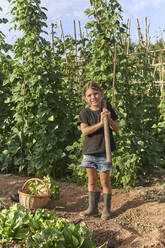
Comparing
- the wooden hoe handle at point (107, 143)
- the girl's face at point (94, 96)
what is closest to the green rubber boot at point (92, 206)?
the wooden hoe handle at point (107, 143)

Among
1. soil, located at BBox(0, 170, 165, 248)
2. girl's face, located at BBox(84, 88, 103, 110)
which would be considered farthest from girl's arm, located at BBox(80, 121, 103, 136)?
soil, located at BBox(0, 170, 165, 248)

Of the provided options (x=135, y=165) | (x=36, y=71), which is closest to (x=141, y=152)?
(x=135, y=165)

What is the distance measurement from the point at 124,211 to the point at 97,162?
2.48ft

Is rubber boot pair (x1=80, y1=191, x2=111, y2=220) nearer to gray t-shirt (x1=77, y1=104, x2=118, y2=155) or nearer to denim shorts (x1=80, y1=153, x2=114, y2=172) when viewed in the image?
denim shorts (x1=80, y1=153, x2=114, y2=172)

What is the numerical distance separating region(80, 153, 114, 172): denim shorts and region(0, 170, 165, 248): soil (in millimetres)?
578

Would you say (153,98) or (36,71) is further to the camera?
(153,98)

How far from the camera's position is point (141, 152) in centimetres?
471

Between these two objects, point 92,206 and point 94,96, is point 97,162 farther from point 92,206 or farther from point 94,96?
point 94,96

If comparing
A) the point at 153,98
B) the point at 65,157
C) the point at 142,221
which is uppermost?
the point at 153,98

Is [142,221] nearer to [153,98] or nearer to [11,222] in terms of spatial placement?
[11,222]

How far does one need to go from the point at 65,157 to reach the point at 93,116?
185cm

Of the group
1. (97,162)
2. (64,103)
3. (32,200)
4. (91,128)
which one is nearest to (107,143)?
(91,128)

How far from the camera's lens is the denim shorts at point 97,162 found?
3285 mm

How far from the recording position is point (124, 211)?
3.52 meters
